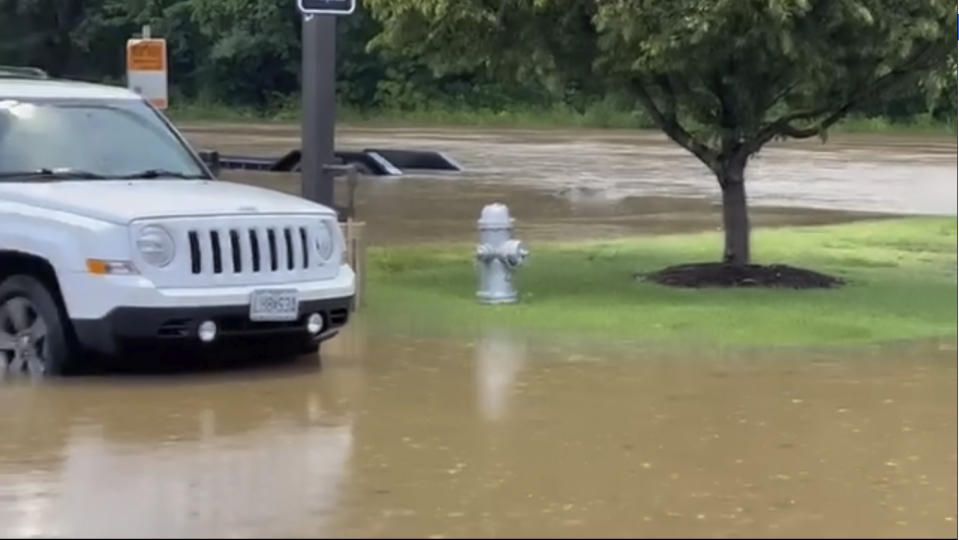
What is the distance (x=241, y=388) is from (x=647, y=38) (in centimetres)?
521

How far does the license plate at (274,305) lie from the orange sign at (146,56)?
26.3 feet

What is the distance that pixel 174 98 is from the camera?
68062 millimetres

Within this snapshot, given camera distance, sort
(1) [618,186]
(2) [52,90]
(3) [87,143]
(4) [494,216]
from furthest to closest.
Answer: (1) [618,186] < (4) [494,216] < (2) [52,90] < (3) [87,143]

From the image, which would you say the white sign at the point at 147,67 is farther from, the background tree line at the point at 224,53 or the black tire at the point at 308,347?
the background tree line at the point at 224,53

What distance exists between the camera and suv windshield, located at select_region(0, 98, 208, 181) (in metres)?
11.7

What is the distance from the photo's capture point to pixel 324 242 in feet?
38.0

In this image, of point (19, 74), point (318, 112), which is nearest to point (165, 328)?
point (19, 74)

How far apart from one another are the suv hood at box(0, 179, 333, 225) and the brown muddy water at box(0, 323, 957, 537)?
0.97 meters

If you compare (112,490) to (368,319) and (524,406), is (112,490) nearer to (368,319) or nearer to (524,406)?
(524,406)

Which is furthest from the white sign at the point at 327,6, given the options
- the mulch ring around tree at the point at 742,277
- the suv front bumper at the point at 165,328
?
the mulch ring around tree at the point at 742,277

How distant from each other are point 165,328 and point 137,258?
416mm

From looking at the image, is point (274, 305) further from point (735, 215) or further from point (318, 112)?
point (735, 215)

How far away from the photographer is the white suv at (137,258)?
10766 mm

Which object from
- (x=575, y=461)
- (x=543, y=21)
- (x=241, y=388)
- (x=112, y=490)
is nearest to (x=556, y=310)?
(x=543, y=21)
